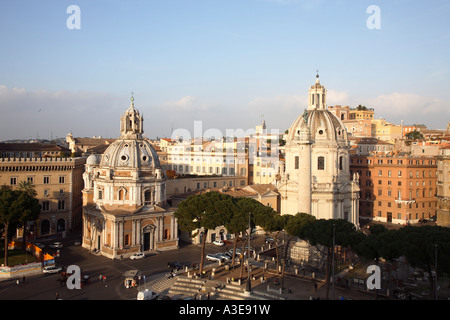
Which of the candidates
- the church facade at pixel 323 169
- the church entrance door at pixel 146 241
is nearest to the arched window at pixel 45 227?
the church entrance door at pixel 146 241

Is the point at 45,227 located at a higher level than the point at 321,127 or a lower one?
lower

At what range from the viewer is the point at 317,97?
63.2m

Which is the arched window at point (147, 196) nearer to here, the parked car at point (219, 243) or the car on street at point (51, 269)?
the parked car at point (219, 243)

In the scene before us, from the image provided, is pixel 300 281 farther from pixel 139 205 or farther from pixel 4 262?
pixel 4 262

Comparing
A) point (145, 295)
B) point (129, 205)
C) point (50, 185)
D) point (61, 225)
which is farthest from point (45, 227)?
point (145, 295)

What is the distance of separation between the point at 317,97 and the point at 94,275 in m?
38.1

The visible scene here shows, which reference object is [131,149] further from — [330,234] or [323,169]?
[330,234]

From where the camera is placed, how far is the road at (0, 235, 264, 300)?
37.3m

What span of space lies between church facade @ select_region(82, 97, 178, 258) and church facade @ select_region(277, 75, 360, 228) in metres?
17.5

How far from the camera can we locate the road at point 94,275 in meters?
37.3

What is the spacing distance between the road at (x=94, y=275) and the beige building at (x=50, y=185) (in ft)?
21.7

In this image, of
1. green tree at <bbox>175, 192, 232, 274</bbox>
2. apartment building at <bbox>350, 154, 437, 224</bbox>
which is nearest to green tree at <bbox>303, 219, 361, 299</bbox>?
green tree at <bbox>175, 192, 232, 274</bbox>
